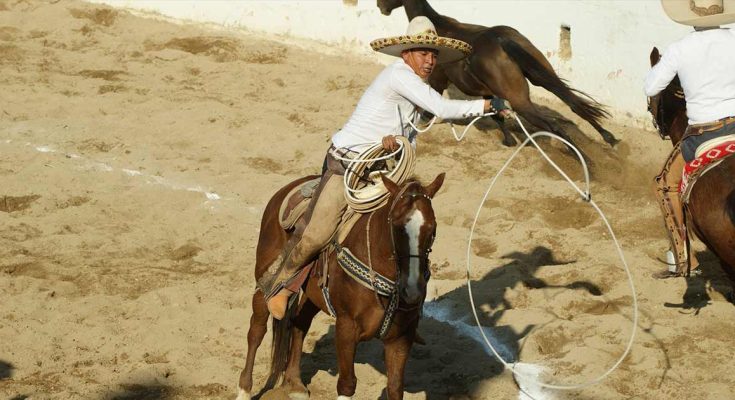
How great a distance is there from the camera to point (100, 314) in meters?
8.83

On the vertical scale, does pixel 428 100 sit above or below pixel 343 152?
above

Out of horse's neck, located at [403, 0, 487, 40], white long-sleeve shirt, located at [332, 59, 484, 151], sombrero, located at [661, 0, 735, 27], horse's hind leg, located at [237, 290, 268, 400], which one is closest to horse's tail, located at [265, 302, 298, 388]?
horse's hind leg, located at [237, 290, 268, 400]

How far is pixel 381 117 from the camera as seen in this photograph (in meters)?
6.87

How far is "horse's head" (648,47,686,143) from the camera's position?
827 centimetres

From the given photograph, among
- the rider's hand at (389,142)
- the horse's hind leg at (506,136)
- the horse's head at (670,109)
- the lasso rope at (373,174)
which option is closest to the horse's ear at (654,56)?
the horse's head at (670,109)

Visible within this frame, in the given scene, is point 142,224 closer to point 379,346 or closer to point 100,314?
point 100,314

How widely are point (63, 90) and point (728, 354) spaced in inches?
360

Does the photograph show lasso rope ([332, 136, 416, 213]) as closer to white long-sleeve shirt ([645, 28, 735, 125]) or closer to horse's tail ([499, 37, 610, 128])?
white long-sleeve shirt ([645, 28, 735, 125])

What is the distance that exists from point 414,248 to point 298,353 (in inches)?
84.2

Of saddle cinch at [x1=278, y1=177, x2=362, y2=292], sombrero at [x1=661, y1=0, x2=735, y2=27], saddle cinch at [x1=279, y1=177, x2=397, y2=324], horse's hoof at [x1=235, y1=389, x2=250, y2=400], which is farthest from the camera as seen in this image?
horse's hoof at [x1=235, y1=389, x2=250, y2=400]

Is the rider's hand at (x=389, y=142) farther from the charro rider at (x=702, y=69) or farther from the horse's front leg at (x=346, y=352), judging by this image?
the charro rider at (x=702, y=69)

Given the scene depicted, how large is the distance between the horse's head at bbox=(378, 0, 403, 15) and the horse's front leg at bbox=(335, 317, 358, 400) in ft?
28.0

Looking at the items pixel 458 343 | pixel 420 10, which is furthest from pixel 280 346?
pixel 420 10

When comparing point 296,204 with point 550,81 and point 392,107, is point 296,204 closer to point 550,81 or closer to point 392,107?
point 392,107
